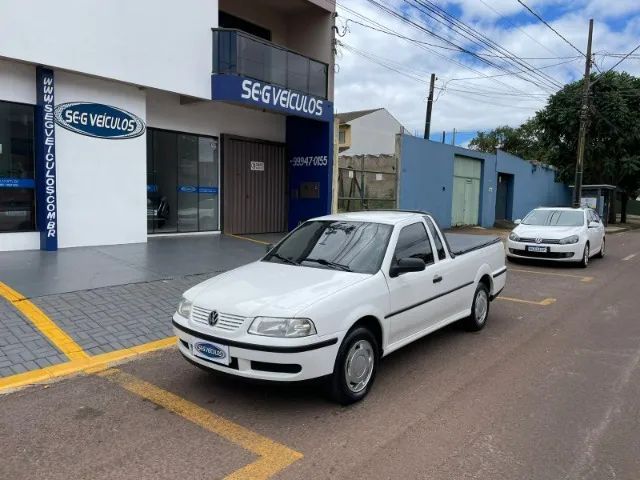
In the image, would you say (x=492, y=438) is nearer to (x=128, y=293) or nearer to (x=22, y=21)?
(x=128, y=293)

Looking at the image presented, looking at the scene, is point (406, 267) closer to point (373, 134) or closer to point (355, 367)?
point (355, 367)

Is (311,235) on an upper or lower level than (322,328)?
upper

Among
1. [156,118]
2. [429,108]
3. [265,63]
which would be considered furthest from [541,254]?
[429,108]

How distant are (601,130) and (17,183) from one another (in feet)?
97.8

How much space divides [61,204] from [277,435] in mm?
7908

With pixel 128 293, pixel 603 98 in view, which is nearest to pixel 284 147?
pixel 128 293

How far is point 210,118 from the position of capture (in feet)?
44.0

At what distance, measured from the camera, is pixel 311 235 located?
544 centimetres

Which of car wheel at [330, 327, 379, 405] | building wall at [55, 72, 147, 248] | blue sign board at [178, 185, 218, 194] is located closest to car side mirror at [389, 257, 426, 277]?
car wheel at [330, 327, 379, 405]

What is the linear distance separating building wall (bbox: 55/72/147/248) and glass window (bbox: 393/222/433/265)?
7314 mm

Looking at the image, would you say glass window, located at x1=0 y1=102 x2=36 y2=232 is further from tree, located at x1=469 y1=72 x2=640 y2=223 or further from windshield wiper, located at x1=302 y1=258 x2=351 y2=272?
tree, located at x1=469 y1=72 x2=640 y2=223

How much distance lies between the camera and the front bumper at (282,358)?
376cm

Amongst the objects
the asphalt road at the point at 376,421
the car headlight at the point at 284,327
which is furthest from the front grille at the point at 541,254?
the car headlight at the point at 284,327

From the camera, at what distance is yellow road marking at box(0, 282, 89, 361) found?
527 cm
